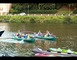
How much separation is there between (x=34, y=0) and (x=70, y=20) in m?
33.5

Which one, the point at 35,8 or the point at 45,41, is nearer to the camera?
the point at 45,41

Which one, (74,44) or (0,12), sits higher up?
(0,12)

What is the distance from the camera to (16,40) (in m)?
17.7

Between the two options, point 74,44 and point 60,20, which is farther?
point 60,20

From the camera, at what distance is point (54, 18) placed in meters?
34.2

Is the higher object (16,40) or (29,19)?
(29,19)

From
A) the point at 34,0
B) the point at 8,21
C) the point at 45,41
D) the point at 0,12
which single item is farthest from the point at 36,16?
the point at 34,0

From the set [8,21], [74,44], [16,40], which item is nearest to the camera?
[74,44]

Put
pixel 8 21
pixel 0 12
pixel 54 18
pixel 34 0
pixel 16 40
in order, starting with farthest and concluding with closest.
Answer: pixel 0 12, pixel 8 21, pixel 54 18, pixel 16 40, pixel 34 0

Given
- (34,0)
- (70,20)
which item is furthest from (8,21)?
(34,0)

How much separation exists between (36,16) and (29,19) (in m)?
1.14

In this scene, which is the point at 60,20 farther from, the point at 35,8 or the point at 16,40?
the point at 16,40

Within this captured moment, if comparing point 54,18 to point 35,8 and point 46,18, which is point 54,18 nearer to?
point 46,18

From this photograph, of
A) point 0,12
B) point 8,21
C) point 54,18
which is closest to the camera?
point 54,18
